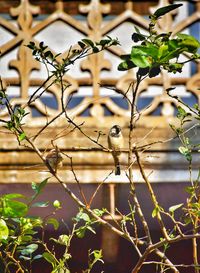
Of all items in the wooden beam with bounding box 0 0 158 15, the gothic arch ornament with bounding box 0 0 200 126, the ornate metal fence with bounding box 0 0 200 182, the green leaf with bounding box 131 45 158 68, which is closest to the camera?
the green leaf with bounding box 131 45 158 68

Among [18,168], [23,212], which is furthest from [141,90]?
[23,212]

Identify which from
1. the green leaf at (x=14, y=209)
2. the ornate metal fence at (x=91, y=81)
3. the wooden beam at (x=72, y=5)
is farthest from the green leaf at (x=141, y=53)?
the wooden beam at (x=72, y=5)

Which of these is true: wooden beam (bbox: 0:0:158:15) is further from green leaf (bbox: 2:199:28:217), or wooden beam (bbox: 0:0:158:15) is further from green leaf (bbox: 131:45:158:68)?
green leaf (bbox: 131:45:158:68)

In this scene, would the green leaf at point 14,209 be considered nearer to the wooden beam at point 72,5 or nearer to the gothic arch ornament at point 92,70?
the gothic arch ornament at point 92,70

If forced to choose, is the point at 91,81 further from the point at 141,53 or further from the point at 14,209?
the point at 141,53

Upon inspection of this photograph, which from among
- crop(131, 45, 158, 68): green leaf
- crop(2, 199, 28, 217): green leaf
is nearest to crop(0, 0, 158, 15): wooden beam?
crop(2, 199, 28, 217): green leaf

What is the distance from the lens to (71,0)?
2.74 meters

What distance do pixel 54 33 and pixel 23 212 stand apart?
146 centimetres

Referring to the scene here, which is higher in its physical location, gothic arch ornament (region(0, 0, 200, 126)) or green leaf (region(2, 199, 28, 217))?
gothic arch ornament (region(0, 0, 200, 126))

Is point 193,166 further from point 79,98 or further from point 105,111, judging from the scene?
point 79,98

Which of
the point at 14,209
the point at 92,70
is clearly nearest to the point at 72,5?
the point at 92,70

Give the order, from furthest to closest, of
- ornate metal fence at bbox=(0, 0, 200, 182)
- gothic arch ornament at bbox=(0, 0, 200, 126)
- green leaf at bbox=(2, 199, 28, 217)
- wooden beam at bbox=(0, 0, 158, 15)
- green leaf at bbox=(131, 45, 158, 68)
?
wooden beam at bbox=(0, 0, 158, 15) < gothic arch ornament at bbox=(0, 0, 200, 126) < ornate metal fence at bbox=(0, 0, 200, 182) < green leaf at bbox=(2, 199, 28, 217) < green leaf at bbox=(131, 45, 158, 68)

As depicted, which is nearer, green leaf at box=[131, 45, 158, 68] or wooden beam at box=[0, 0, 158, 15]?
green leaf at box=[131, 45, 158, 68]

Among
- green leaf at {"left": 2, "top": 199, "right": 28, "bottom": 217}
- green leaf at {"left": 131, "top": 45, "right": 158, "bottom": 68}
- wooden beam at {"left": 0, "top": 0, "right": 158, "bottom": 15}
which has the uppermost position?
wooden beam at {"left": 0, "top": 0, "right": 158, "bottom": 15}
